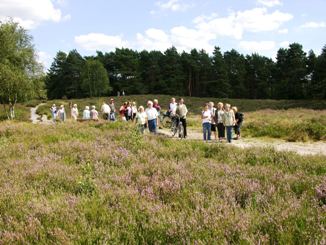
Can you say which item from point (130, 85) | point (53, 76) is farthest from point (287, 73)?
point (53, 76)

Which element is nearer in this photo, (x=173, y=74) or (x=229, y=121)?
(x=229, y=121)

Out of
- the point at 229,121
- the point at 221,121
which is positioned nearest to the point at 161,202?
the point at 229,121

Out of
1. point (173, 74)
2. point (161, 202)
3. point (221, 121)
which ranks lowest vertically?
point (161, 202)

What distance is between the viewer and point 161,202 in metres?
5.03

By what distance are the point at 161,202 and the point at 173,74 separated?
9702 cm

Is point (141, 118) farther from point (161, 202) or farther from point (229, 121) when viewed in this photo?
point (161, 202)

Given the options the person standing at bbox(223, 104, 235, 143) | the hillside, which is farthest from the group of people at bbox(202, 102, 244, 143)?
the hillside

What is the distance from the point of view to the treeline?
9662 centimetres

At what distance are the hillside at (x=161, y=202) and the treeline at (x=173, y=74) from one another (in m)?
80.9

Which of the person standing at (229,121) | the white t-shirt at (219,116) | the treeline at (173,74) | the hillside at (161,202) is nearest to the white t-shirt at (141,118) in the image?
the white t-shirt at (219,116)

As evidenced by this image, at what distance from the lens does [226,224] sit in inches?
160

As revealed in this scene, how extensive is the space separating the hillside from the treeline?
3186 inches

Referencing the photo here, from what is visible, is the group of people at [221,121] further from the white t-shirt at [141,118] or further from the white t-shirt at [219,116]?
the white t-shirt at [141,118]

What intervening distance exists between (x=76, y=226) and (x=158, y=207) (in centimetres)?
102
